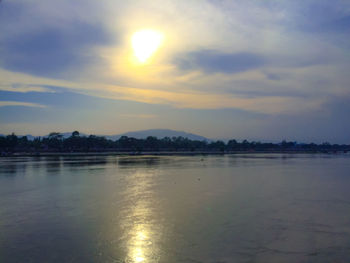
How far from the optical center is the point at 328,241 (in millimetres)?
11156

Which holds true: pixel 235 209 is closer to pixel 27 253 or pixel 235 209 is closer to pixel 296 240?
pixel 296 240

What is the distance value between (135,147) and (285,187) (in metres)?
93.9

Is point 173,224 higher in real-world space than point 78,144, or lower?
lower

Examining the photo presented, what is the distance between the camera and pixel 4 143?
80.8 meters

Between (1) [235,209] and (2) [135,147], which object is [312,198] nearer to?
(1) [235,209]

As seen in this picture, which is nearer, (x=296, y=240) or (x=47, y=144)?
(x=296, y=240)

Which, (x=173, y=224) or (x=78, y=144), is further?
(x=78, y=144)

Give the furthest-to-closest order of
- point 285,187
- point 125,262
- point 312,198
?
1. point 285,187
2. point 312,198
3. point 125,262

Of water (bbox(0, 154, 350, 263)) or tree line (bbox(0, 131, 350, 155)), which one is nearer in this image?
→ water (bbox(0, 154, 350, 263))

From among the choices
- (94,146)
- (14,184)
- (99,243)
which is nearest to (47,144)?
(94,146)

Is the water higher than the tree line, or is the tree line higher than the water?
the tree line

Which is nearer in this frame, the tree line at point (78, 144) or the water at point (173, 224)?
the water at point (173, 224)

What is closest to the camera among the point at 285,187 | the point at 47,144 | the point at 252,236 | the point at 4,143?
the point at 252,236

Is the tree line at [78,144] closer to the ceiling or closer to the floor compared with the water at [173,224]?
closer to the ceiling
